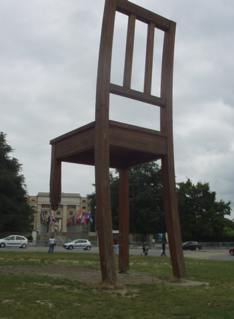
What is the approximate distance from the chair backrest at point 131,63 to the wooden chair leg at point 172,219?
98cm

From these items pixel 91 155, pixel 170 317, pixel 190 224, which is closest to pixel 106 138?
pixel 91 155

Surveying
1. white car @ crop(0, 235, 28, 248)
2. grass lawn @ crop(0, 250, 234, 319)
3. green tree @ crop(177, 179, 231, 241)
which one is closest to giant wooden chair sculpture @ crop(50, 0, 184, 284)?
grass lawn @ crop(0, 250, 234, 319)

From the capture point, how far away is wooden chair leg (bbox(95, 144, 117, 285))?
10.8 metres

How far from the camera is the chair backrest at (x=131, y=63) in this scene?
11500mm

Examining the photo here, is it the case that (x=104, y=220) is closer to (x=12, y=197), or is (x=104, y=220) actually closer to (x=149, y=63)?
(x=149, y=63)

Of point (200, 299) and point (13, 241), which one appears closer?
point (200, 299)

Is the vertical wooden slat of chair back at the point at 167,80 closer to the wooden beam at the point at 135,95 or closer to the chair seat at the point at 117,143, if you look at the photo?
the wooden beam at the point at 135,95

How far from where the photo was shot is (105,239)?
10.8 metres

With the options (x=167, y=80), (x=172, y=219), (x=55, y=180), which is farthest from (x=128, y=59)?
(x=172, y=219)

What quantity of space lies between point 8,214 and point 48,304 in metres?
46.7

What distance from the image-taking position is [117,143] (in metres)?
11.5

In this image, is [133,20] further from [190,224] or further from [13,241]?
[190,224]

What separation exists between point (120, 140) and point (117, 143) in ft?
0.41

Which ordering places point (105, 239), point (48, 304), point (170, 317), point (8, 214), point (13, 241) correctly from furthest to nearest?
point (8, 214) → point (13, 241) → point (105, 239) → point (48, 304) → point (170, 317)
